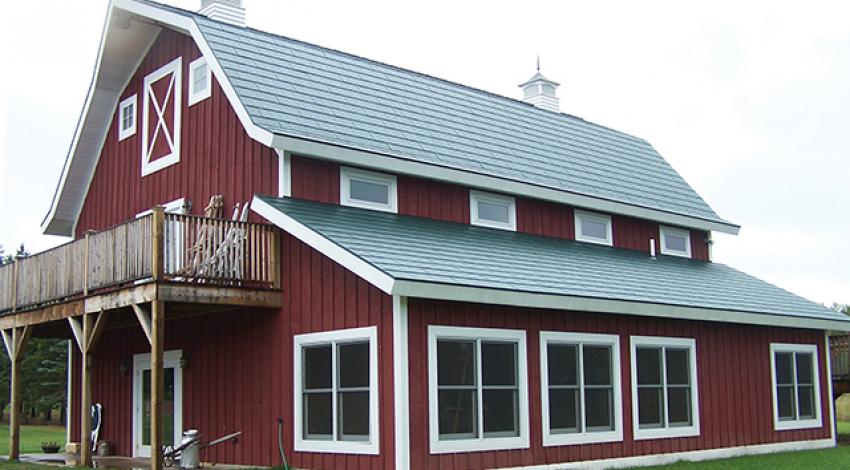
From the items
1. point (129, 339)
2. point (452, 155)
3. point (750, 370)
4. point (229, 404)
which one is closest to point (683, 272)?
point (750, 370)

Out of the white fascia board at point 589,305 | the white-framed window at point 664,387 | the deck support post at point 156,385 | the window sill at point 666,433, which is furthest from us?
the white-framed window at point 664,387

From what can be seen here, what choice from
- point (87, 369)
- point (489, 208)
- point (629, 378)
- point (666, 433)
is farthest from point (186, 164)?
point (666, 433)

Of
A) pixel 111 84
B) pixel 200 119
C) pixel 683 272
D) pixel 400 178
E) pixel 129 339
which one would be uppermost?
pixel 111 84

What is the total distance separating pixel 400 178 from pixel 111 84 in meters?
6.54

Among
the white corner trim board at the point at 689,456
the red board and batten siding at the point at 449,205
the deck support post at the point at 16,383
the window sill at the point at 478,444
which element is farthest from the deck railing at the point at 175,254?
the white corner trim board at the point at 689,456

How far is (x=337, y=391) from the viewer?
41.4ft

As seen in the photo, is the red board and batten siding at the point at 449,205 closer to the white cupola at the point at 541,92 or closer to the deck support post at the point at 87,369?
the deck support post at the point at 87,369

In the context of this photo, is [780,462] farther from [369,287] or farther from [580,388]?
[369,287]

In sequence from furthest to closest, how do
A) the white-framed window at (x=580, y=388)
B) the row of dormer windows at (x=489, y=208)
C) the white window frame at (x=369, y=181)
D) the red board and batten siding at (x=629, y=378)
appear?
the row of dormer windows at (x=489, y=208) → the white window frame at (x=369, y=181) → the white-framed window at (x=580, y=388) → the red board and batten siding at (x=629, y=378)

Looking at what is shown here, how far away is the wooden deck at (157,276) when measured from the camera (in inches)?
501

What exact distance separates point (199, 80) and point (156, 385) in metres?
5.84

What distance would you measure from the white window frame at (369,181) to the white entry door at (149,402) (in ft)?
13.0

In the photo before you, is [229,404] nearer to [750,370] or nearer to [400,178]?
[400,178]

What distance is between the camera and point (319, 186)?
14531 mm
